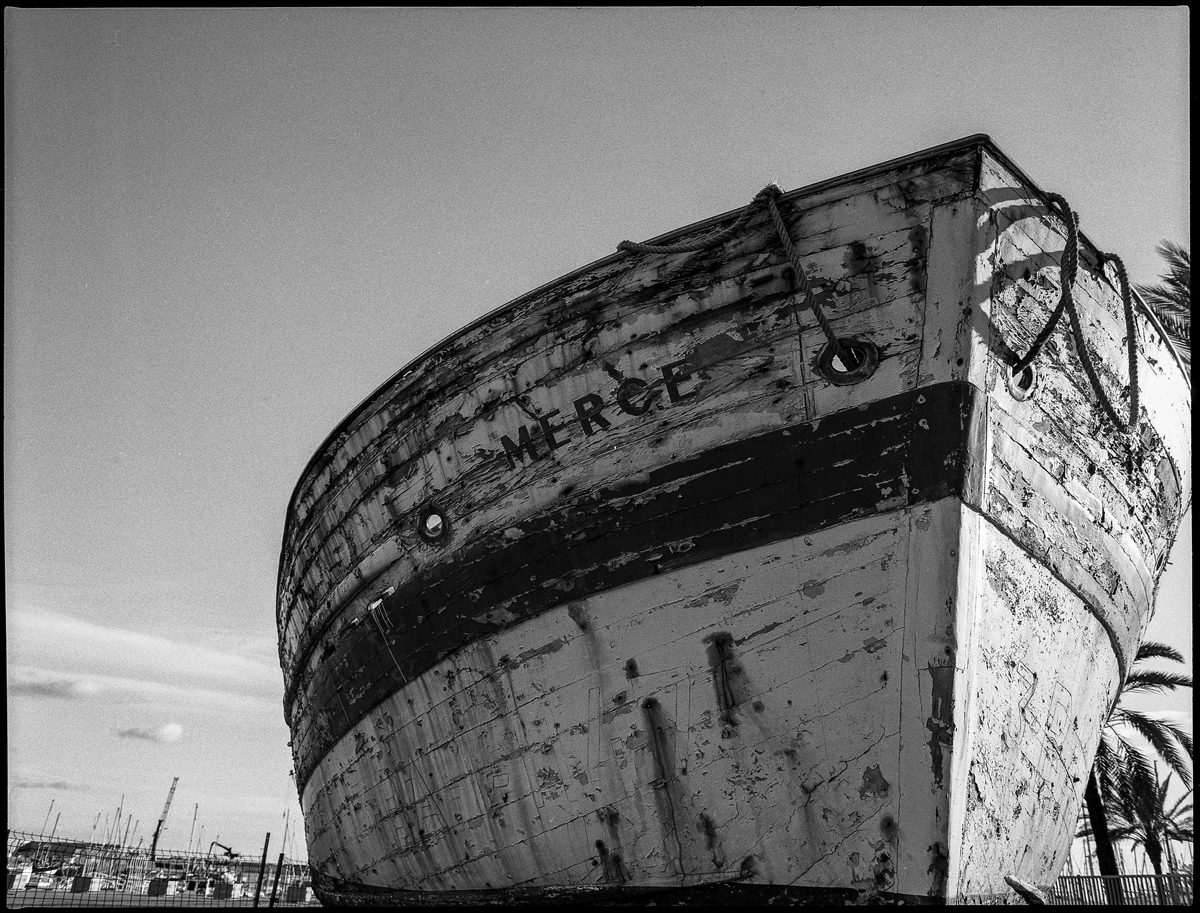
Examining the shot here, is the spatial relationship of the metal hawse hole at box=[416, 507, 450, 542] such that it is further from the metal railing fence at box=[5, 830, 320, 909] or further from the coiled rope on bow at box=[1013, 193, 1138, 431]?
the metal railing fence at box=[5, 830, 320, 909]

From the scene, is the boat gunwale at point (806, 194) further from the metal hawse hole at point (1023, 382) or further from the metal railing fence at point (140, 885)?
the metal railing fence at point (140, 885)

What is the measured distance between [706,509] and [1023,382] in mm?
1583

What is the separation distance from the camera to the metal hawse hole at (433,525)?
4.80 meters

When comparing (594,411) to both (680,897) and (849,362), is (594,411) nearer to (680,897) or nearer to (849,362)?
(849,362)

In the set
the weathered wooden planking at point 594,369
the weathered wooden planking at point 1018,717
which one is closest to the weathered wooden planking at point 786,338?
the weathered wooden planking at point 594,369

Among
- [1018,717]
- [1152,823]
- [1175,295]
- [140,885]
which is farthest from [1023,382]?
[140,885]

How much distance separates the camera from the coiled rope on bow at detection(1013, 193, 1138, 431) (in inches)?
160

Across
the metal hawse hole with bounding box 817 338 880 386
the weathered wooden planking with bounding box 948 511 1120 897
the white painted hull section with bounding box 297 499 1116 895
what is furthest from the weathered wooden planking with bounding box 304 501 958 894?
the metal hawse hole with bounding box 817 338 880 386

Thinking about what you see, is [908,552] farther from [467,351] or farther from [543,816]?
[467,351]

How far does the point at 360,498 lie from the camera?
17.8 ft

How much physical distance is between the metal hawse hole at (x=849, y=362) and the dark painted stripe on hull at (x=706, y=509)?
0.49 feet

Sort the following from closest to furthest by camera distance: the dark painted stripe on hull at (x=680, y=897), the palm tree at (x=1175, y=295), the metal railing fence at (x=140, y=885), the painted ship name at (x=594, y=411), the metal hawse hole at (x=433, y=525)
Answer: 1. the dark painted stripe on hull at (x=680, y=897)
2. the painted ship name at (x=594, y=411)
3. the metal hawse hole at (x=433, y=525)
4. the palm tree at (x=1175, y=295)
5. the metal railing fence at (x=140, y=885)

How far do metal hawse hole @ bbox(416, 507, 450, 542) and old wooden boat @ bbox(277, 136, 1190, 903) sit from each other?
0.06 ft

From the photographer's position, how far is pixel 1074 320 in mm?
4051
